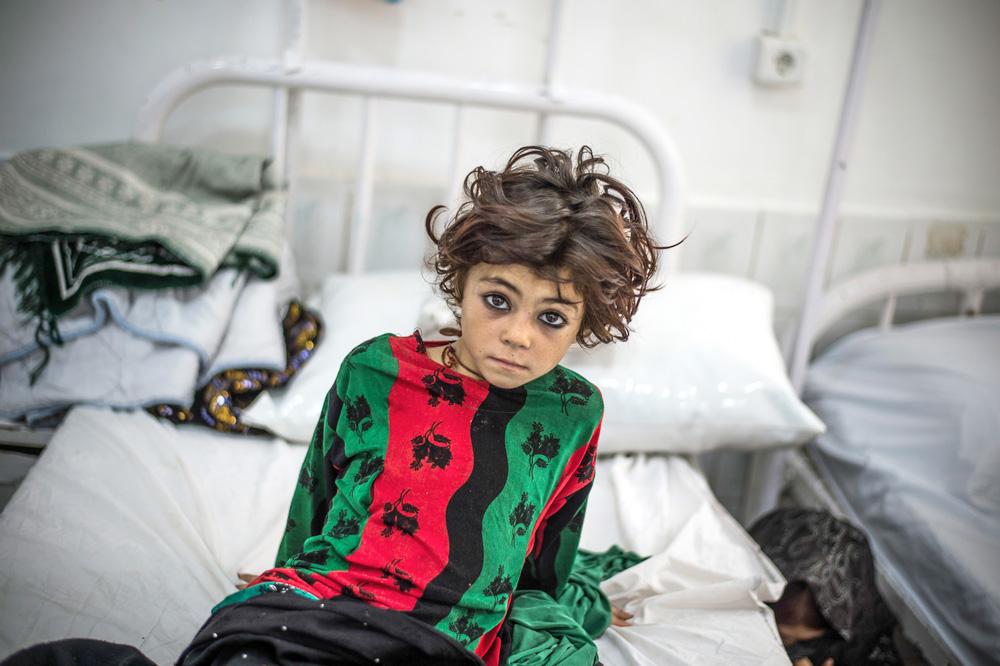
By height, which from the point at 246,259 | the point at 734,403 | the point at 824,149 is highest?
the point at 824,149

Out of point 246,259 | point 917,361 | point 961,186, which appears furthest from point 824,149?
point 246,259

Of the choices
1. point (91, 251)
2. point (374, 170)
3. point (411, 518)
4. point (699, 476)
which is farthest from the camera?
point (374, 170)

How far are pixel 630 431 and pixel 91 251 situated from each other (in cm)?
104

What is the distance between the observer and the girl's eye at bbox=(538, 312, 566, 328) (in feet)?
2.84

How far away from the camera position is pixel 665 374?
65.6 inches

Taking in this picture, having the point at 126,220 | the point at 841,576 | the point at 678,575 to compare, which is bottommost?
the point at 841,576

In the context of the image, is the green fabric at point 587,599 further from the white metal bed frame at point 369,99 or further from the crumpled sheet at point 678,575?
the white metal bed frame at point 369,99

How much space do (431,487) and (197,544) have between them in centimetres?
47

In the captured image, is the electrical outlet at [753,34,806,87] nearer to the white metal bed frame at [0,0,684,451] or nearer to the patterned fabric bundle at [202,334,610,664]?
the white metal bed frame at [0,0,684,451]

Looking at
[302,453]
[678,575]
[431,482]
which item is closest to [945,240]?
[678,575]

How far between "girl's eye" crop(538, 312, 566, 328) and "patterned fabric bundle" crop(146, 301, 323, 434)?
0.86 m

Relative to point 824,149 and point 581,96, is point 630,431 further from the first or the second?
point 824,149

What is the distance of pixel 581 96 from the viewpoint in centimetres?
183

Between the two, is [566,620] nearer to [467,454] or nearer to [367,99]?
[467,454]
